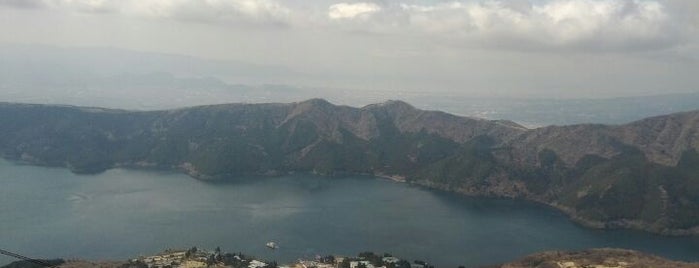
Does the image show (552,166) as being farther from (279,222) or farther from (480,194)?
(279,222)

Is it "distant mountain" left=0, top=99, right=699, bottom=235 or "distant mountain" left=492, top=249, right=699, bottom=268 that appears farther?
"distant mountain" left=0, top=99, right=699, bottom=235

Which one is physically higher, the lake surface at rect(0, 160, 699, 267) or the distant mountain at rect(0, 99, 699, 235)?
the distant mountain at rect(0, 99, 699, 235)

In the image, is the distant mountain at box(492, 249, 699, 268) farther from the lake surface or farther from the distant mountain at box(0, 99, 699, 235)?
the distant mountain at box(0, 99, 699, 235)

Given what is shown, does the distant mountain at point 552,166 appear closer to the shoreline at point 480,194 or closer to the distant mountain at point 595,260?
the shoreline at point 480,194

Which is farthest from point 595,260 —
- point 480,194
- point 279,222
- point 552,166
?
point 552,166

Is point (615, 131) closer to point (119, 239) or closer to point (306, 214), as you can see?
point (306, 214)

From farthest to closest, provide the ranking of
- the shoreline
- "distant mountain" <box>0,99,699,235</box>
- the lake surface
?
"distant mountain" <box>0,99,699,235</box>
the shoreline
the lake surface

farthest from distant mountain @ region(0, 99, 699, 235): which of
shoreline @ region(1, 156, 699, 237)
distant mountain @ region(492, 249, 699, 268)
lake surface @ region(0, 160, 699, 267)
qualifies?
distant mountain @ region(492, 249, 699, 268)

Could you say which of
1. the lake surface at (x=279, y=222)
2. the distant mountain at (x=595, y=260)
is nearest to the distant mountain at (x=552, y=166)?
the lake surface at (x=279, y=222)
